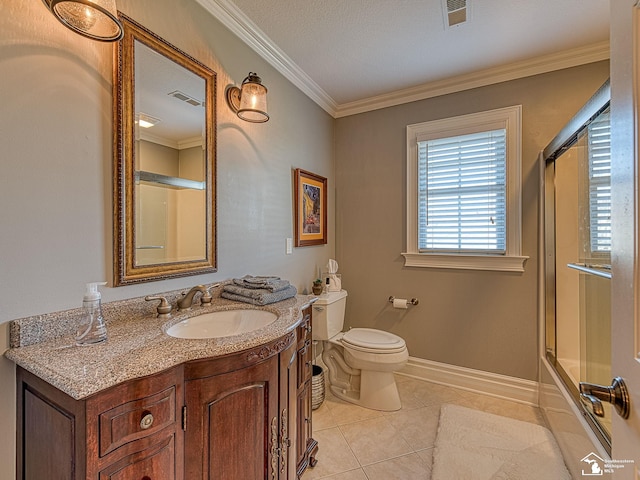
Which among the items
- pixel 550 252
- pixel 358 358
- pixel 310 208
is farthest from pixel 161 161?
pixel 550 252

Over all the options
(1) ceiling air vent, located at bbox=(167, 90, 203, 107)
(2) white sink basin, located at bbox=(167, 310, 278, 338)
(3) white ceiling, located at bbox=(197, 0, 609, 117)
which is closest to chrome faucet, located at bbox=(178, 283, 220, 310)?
(2) white sink basin, located at bbox=(167, 310, 278, 338)

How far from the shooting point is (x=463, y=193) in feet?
7.98

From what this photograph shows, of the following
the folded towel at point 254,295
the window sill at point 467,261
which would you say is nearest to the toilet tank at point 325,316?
the folded towel at point 254,295

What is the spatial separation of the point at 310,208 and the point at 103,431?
199 cm

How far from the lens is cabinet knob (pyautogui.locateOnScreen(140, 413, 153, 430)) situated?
0.79m

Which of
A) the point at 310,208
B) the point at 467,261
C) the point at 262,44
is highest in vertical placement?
the point at 262,44

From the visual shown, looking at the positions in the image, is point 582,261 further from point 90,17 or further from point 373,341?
point 90,17

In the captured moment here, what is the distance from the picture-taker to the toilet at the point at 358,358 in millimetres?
2093

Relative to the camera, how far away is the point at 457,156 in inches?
96.7

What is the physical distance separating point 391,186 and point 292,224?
1.02m

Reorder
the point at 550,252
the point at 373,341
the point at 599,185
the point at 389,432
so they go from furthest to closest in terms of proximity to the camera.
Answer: the point at 373,341, the point at 550,252, the point at 389,432, the point at 599,185

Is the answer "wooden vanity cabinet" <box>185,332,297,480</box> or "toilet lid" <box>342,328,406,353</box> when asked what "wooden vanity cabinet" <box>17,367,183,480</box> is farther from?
"toilet lid" <box>342,328,406,353</box>

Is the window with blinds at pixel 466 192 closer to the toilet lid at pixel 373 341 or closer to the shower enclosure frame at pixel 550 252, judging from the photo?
the shower enclosure frame at pixel 550 252

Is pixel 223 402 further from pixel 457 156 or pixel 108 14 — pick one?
pixel 457 156
